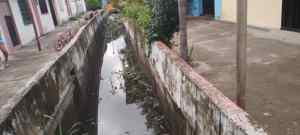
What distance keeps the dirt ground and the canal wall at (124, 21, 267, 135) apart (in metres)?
0.57

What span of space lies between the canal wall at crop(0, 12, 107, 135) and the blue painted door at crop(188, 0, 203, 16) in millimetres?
7496

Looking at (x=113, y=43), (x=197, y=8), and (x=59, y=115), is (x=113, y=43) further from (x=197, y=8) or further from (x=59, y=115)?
(x=59, y=115)

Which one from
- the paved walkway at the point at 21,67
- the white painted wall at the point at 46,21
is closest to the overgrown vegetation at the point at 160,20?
the paved walkway at the point at 21,67

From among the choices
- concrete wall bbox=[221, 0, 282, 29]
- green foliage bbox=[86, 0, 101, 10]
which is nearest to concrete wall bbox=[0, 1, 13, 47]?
concrete wall bbox=[221, 0, 282, 29]

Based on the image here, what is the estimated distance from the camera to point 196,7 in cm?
1357

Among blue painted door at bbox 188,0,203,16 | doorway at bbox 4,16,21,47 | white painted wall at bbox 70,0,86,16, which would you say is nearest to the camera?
doorway at bbox 4,16,21,47

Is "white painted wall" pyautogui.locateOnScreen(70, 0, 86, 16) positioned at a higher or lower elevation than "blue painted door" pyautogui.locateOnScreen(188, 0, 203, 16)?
higher

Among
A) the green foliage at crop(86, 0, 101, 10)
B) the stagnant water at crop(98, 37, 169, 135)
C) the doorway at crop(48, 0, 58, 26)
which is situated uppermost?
the green foliage at crop(86, 0, 101, 10)

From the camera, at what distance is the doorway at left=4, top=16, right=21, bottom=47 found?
1161 centimetres

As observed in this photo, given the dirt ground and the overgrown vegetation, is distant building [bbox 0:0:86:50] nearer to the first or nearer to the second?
the overgrown vegetation

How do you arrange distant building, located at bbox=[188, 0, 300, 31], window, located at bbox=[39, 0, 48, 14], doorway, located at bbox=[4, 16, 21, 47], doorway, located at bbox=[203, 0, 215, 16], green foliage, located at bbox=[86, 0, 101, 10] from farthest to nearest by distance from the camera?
green foliage, located at bbox=[86, 0, 101, 10], window, located at bbox=[39, 0, 48, 14], doorway, located at bbox=[203, 0, 215, 16], doorway, located at bbox=[4, 16, 21, 47], distant building, located at bbox=[188, 0, 300, 31]

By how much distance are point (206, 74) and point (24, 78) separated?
5.65 m

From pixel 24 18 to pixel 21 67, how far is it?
621 cm

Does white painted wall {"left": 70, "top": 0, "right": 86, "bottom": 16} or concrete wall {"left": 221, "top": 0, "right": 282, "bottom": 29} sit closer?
concrete wall {"left": 221, "top": 0, "right": 282, "bottom": 29}
